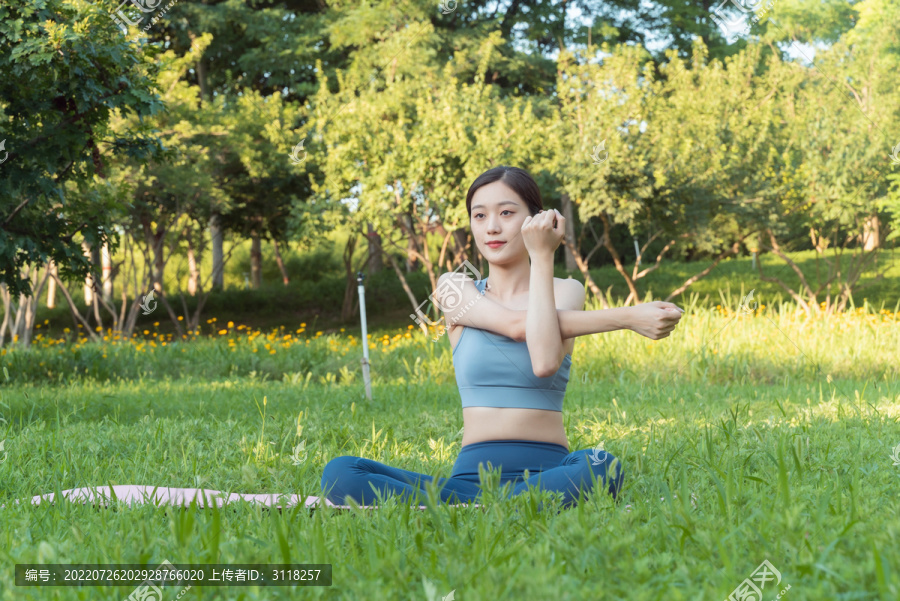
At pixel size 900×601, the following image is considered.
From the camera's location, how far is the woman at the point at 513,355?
2656 millimetres

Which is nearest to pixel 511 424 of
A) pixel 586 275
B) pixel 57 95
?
pixel 57 95

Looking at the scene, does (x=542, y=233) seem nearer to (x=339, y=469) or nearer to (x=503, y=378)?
(x=503, y=378)

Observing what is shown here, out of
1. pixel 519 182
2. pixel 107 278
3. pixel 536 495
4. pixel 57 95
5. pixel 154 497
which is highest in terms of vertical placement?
pixel 57 95

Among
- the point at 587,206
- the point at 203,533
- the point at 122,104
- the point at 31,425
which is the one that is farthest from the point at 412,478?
the point at 587,206

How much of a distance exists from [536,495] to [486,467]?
0.43m

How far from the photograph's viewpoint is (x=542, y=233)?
8.75ft

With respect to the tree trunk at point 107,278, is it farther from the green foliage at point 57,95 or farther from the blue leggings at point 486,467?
the blue leggings at point 486,467

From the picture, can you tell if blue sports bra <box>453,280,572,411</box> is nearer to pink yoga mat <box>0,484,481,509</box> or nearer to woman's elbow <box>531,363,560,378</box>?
woman's elbow <box>531,363,560,378</box>

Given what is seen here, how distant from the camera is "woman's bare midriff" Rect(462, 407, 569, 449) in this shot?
2.85 metres

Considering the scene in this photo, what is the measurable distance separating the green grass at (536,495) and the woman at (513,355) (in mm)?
281

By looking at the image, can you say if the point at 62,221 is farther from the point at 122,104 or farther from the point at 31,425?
the point at 31,425

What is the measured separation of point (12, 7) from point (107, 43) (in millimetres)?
618

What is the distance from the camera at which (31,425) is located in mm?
4918

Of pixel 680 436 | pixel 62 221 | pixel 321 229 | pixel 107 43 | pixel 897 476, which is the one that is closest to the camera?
pixel 897 476
